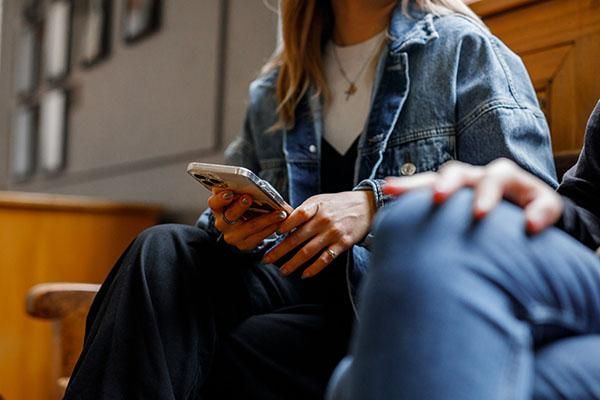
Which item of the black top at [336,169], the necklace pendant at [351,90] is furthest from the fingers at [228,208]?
the necklace pendant at [351,90]

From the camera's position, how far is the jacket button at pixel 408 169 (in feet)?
3.32

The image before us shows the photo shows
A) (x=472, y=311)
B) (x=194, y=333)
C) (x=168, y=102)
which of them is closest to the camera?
(x=472, y=311)

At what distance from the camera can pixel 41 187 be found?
3.22 m

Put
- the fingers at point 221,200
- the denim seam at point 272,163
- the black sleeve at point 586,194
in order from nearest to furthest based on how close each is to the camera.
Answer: the black sleeve at point 586,194, the fingers at point 221,200, the denim seam at point 272,163

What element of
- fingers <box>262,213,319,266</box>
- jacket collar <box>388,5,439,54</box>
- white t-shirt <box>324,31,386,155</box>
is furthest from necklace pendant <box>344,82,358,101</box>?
fingers <box>262,213,319,266</box>

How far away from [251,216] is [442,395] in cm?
55

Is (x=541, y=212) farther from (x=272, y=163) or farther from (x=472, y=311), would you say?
(x=272, y=163)

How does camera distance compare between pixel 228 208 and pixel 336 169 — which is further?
pixel 336 169

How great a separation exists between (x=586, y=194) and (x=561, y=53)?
416mm

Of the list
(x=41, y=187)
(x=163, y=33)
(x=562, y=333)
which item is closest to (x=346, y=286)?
(x=562, y=333)

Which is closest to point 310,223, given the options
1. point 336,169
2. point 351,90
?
point 336,169

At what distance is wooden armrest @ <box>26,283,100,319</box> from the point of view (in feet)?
3.94

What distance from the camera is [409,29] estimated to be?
1088 mm

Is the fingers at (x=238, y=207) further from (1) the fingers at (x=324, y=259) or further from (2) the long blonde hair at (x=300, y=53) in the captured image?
(2) the long blonde hair at (x=300, y=53)
